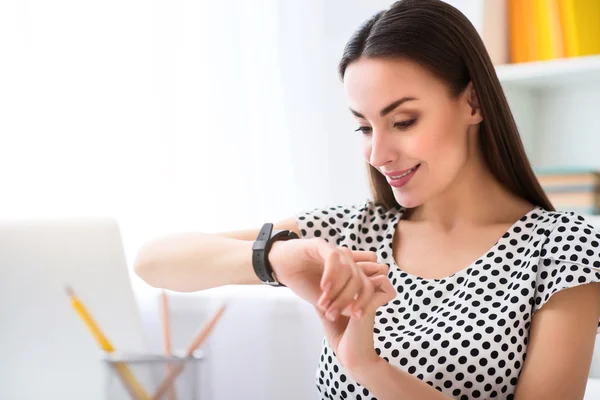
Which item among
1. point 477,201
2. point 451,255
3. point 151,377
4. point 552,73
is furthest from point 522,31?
point 151,377

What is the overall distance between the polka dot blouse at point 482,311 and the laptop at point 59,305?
0.66m

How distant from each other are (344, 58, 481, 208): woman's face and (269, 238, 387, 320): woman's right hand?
235 mm

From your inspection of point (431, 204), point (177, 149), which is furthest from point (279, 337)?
point (431, 204)

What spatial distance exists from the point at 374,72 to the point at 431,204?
32 cm

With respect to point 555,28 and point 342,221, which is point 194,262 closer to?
point 342,221

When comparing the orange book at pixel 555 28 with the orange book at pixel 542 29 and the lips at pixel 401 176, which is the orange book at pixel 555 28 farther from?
the lips at pixel 401 176

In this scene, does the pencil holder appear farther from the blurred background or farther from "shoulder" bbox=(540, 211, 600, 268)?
the blurred background

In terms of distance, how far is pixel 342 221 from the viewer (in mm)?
1560

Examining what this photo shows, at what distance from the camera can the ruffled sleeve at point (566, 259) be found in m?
1.25

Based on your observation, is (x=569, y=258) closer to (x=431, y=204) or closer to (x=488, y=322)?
(x=488, y=322)

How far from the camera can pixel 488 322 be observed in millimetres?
1286

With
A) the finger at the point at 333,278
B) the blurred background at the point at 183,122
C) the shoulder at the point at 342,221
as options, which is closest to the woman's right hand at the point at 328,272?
the finger at the point at 333,278

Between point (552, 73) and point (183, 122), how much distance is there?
1.18 m

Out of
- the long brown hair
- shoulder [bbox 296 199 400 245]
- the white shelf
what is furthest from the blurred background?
the long brown hair
